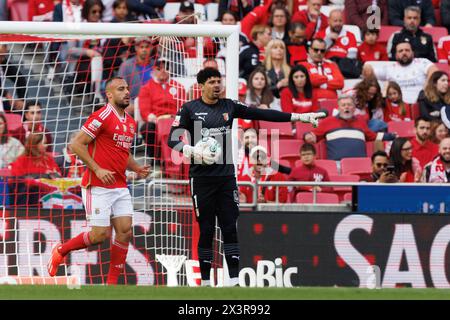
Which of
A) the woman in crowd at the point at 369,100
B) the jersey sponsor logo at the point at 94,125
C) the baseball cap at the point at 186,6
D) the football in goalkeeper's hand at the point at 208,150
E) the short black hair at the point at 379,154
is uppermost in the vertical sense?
the baseball cap at the point at 186,6

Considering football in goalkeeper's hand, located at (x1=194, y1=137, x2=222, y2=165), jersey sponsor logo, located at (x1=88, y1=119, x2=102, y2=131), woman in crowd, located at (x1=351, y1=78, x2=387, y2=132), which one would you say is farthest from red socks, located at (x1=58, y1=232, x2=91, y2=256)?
woman in crowd, located at (x1=351, y1=78, x2=387, y2=132)

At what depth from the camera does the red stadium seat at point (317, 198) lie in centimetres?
1505

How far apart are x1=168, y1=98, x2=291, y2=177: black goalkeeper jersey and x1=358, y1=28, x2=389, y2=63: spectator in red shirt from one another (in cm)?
726

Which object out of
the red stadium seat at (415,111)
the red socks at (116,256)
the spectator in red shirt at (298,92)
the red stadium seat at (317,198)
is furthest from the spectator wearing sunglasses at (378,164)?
the red socks at (116,256)

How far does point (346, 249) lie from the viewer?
14.4 meters

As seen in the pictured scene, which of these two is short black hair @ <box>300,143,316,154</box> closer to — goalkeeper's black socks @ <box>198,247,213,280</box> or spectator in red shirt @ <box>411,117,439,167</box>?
spectator in red shirt @ <box>411,117,439,167</box>

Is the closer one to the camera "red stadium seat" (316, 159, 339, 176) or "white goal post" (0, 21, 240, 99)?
"white goal post" (0, 21, 240, 99)

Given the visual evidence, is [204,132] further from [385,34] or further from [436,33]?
[436,33]

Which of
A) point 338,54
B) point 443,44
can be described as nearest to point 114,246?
point 338,54

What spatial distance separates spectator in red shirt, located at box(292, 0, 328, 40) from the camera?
1884 cm

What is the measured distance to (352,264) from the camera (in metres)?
14.4

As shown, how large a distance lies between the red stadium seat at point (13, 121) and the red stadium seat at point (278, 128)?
10.5ft

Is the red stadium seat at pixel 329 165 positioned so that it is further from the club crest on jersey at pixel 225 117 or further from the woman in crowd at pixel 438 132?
the club crest on jersey at pixel 225 117

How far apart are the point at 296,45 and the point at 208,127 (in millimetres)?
6896
